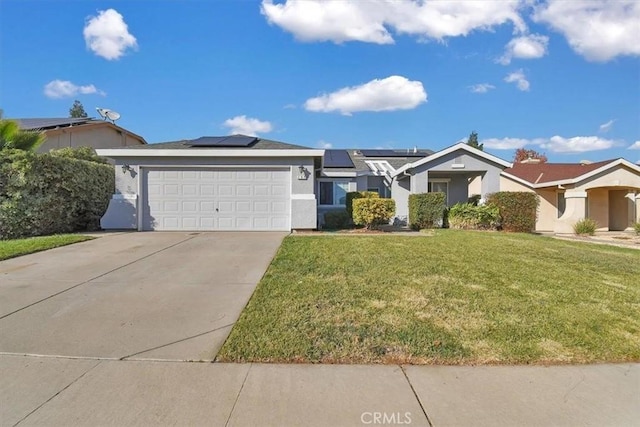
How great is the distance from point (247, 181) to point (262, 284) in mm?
7638

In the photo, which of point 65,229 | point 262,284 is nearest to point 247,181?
point 65,229

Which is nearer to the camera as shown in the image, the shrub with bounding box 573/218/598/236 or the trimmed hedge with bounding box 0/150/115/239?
the trimmed hedge with bounding box 0/150/115/239

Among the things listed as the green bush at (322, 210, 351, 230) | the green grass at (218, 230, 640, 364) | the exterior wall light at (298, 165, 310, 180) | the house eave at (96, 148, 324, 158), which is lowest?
the green grass at (218, 230, 640, 364)

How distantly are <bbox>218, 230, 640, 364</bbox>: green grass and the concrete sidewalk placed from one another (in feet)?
0.81

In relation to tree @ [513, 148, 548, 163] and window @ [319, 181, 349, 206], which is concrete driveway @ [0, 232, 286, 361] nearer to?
window @ [319, 181, 349, 206]

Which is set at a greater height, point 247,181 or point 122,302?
point 247,181

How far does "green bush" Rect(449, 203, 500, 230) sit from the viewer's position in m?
14.6

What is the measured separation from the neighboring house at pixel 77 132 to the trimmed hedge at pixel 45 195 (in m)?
8.53

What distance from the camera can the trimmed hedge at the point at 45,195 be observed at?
34.4ft

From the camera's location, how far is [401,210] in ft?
60.4

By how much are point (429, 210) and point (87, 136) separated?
69.4 ft

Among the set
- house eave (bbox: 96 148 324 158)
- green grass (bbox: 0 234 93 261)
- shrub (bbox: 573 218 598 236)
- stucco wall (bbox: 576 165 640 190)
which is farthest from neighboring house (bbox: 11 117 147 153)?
stucco wall (bbox: 576 165 640 190)

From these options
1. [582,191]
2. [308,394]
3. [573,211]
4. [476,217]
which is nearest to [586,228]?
[573,211]

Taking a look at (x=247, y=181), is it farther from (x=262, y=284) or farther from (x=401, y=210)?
(x=401, y=210)
